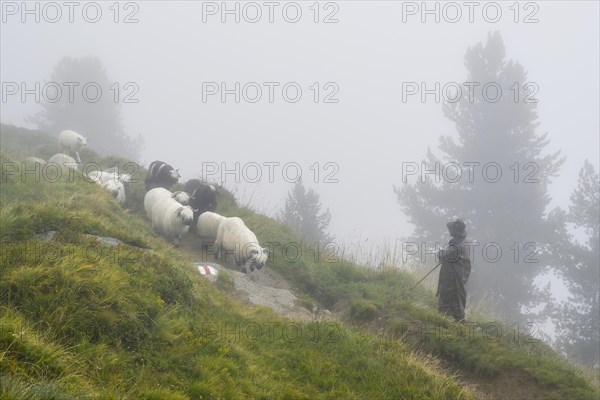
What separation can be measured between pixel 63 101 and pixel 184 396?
48812mm

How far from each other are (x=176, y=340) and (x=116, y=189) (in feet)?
36.6

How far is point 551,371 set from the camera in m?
8.63

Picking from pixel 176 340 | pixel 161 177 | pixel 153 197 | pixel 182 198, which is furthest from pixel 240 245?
pixel 176 340

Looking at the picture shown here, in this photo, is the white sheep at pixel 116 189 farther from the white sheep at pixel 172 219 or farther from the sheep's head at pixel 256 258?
the sheep's head at pixel 256 258

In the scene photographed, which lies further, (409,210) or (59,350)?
(409,210)

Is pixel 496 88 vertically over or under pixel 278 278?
over

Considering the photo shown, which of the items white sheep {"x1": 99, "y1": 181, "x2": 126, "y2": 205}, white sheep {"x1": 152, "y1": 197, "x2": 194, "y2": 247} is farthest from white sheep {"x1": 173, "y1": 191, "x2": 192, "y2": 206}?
white sheep {"x1": 99, "y1": 181, "x2": 126, "y2": 205}

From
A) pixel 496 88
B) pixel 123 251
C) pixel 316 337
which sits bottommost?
pixel 316 337

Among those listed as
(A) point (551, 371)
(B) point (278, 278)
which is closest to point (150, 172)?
(B) point (278, 278)

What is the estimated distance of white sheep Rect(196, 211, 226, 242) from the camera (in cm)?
1459

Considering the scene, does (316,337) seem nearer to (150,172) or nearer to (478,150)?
(150,172)

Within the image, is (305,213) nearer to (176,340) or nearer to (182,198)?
(182,198)

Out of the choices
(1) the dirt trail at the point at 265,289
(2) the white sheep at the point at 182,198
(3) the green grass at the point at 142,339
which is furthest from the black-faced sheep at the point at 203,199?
(3) the green grass at the point at 142,339

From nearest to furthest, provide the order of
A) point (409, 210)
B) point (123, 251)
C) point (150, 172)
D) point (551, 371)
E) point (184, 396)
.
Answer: point (184, 396) < point (123, 251) < point (551, 371) < point (150, 172) < point (409, 210)
